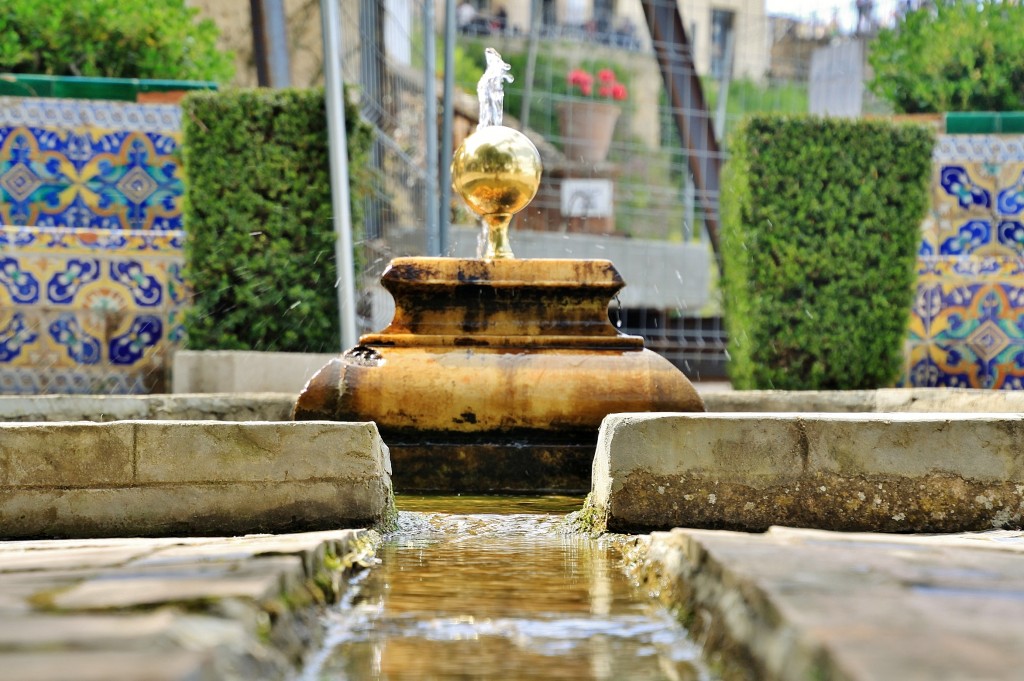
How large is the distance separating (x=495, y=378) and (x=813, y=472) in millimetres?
1278

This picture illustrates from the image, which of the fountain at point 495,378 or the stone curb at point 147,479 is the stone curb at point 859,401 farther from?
the stone curb at point 147,479

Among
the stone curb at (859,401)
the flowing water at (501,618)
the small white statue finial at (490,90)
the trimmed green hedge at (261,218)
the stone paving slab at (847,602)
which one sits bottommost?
the stone curb at (859,401)

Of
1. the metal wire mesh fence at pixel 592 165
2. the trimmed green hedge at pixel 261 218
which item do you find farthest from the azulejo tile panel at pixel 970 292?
the trimmed green hedge at pixel 261 218

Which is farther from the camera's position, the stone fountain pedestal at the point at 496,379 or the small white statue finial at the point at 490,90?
the small white statue finial at the point at 490,90

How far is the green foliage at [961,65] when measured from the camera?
7.93 m

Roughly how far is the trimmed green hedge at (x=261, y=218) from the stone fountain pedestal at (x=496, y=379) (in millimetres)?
2252

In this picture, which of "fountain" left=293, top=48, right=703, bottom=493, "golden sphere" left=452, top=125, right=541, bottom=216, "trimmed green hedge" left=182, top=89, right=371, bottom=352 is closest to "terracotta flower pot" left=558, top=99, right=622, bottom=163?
"trimmed green hedge" left=182, top=89, right=371, bottom=352

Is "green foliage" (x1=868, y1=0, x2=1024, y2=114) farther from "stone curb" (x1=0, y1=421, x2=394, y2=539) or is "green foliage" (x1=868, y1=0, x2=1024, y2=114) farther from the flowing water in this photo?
"stone curb" (x1=0, y1=421, x2=394, y2=539)

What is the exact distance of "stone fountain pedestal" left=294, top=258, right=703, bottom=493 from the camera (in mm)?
3660

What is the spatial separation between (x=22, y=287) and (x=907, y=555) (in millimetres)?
5361

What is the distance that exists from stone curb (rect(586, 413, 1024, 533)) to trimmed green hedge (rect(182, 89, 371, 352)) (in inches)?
142

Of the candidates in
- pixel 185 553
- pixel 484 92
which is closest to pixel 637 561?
pixel 185 553

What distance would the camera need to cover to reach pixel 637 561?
226 centimetres

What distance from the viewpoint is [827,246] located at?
686cm
